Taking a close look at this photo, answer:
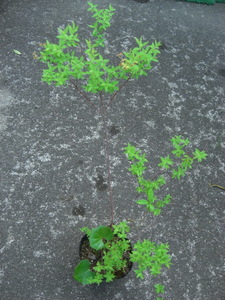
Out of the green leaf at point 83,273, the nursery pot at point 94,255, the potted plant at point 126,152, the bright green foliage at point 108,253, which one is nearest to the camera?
the potted plant at point 126,152

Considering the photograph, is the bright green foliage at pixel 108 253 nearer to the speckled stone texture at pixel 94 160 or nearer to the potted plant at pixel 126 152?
the potted plant at pixel 126 152

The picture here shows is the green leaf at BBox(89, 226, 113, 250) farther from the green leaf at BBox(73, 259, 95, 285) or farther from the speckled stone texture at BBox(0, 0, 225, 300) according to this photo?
the speckled stone texture at BBox(0, 0, 225, 300)

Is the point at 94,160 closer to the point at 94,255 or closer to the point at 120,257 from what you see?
the point at 94,255

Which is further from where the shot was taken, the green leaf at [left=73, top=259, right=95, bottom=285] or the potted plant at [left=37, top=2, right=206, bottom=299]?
the green leaf at [left=73, top=259, right=95, bottom=285]

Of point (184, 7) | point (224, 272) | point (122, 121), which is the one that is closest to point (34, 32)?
point (122, 121)

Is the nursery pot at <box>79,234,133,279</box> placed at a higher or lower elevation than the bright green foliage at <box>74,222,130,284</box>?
lower

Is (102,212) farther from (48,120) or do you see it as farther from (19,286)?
(48,120)

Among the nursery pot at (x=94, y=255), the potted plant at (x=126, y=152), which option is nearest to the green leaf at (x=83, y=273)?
the potted plant at (x=126, y=152)

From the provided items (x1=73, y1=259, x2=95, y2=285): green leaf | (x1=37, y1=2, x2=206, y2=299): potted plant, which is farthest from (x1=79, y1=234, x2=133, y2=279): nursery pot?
(x1=73, y1=259, x2=95, y2=285): green leaf
